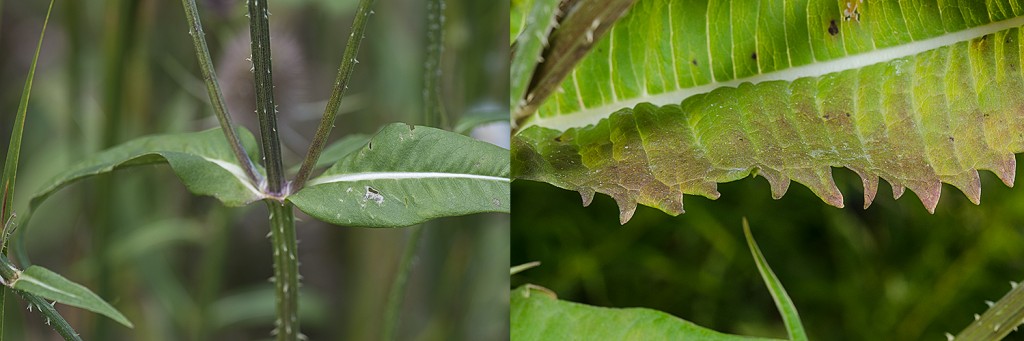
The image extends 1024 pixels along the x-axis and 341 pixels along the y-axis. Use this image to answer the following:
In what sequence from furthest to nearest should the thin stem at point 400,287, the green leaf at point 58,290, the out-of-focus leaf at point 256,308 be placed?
the out-of-focus leaf at point 256,308 → the thin stem at point 400,287 → the green leaf at point 58,290

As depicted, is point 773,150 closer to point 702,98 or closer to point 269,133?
point 702,98

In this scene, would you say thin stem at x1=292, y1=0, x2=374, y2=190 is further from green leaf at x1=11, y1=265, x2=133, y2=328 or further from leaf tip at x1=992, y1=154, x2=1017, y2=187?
leaf tip at x1=992, y1=154, x2=1017, y2=187

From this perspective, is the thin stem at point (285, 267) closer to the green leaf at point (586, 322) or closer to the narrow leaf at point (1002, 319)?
the green leaf at point (586, 322)

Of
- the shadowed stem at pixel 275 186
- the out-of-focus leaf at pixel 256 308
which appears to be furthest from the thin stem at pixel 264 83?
the out-of-focus leaf at pixel 256 308

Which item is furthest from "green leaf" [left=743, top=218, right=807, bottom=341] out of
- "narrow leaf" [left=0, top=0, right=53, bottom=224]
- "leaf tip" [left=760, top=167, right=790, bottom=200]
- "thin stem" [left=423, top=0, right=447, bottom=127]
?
"narrow leaf" [left=0, top=0, right=53, bottom=224]

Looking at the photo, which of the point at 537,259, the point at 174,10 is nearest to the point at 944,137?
the point at 537,259
